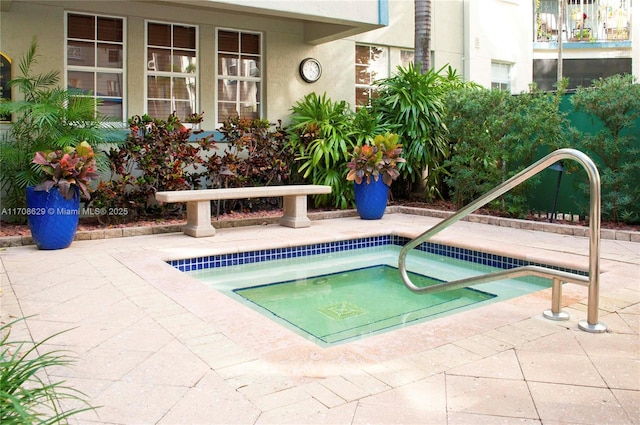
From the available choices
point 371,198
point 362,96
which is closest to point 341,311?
point 371,198

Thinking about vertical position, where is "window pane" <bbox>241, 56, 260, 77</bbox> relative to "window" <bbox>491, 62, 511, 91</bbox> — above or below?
below

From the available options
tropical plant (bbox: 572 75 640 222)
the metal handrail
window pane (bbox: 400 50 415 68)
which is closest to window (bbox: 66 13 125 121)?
window pane (bbox: 400 50 415 68)

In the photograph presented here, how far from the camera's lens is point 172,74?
8570mm

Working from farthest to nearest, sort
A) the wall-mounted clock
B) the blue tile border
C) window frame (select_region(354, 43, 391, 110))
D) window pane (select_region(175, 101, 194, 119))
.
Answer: window frame (select_region(354, 43, 391, 110))
the wall-mounted clock
window pane (select_region(175, 101, 194, 119))
the blue tile border

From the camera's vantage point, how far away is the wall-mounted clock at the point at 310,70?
9586 mm

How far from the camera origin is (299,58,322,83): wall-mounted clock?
9.59 metres

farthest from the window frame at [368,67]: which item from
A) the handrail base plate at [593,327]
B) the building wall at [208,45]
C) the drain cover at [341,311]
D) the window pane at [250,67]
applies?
the handrail base plate at [593,327]

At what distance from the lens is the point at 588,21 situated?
20.0 metres

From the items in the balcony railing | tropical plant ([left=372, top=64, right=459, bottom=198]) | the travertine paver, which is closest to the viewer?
the travertine paver

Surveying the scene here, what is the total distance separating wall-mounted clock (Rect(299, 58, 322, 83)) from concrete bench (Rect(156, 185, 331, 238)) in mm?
2802

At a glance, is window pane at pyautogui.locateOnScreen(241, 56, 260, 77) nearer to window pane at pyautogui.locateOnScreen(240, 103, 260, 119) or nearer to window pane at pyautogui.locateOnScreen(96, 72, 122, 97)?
window pane at pyautogui.locateOnScreen(240, 103, 260, 119)

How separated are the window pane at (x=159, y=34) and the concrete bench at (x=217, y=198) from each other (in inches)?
108

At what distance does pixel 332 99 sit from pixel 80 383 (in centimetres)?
808

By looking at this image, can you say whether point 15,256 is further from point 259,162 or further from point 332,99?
point 332,99
